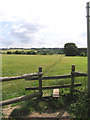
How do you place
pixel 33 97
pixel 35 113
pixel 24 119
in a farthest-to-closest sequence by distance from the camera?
pixel 33 97, pixel 35 113, pixel 24 119

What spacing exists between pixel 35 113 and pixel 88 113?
169cm

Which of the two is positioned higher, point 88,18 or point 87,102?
point 88,18

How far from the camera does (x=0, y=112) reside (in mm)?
4020

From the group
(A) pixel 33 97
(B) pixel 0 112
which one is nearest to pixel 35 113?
(A) pixel 33 97

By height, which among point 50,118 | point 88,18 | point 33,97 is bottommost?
point 50,118

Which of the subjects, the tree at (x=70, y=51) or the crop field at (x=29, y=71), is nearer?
the crop field at (x=29, y=71)

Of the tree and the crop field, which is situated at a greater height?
the tree

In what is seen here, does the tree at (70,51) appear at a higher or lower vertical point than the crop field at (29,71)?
higher

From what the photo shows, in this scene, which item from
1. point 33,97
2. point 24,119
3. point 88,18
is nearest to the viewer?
point 24,119

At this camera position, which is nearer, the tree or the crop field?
the crop field

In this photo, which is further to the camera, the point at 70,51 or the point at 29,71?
the point at 29,71

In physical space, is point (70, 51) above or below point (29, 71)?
above

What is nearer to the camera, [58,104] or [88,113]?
[88,113]

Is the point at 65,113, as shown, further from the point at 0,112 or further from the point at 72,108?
the point at 0,112
